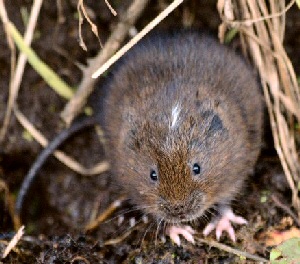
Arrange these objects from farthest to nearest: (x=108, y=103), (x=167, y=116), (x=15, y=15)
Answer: (x=15, y=15) → (x=108, y=103) → (x=167, y=116)

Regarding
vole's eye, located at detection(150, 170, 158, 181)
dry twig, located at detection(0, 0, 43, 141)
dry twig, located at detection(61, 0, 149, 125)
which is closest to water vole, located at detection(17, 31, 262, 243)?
vole's eye, located at detection(150, 170, 158, 181)

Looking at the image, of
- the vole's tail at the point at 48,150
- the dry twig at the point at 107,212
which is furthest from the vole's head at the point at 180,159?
the vole's tail at the point at 48,150

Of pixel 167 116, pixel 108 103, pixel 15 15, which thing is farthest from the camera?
pixel 15 15

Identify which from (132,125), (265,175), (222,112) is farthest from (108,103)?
(265,175)

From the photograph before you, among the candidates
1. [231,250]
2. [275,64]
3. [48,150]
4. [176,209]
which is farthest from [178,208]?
[48,150]

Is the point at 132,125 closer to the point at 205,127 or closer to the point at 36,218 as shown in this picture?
the point at 205,127

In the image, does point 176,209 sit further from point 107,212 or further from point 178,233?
point 107,212

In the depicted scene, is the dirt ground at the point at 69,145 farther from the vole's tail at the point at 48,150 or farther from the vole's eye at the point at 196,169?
the vole's eye at the point at 196,169
